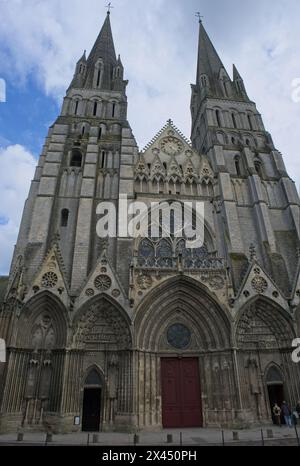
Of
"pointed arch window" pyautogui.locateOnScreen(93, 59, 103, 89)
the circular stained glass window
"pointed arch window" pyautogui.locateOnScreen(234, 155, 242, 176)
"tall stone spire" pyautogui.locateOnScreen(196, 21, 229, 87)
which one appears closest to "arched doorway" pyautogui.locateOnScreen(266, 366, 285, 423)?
the circular stained glass window

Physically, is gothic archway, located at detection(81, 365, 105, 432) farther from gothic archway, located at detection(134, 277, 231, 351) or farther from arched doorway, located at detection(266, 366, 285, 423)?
arched doorway, located at detection(266, 366, 285, 423)

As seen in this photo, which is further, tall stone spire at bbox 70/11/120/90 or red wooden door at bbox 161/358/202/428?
tall stone spire at bbox 70/11/120/90

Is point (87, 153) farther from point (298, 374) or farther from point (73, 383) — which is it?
point (298, 374)

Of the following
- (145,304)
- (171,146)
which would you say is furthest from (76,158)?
(145,304)

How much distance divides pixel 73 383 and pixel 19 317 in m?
4.03

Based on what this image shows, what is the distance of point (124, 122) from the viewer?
81.3 feet

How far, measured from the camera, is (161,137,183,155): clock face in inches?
924

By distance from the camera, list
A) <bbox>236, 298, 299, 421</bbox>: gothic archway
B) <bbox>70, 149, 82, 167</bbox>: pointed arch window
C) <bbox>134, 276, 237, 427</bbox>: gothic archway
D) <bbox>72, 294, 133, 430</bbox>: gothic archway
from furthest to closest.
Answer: <bbox>70, 149, 82, 167</bbox>: pointed arch window < <bbox>236, 298, 299, 421</bbox>: gothic archway < <bbox>134, 276, 237, 427</bbox>: gothic archway < <bbox>72, 294, 133, 430</bbox>: gothic archway

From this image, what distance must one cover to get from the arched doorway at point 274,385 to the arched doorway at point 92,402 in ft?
28.1

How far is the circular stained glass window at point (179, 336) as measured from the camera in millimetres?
15703

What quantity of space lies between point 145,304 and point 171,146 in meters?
14.0

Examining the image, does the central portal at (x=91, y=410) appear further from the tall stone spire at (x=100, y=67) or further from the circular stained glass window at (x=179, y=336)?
the tall stone spire at (x=100, y=67)

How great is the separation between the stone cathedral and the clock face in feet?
5.78

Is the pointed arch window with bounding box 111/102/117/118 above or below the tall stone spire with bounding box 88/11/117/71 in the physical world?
below
